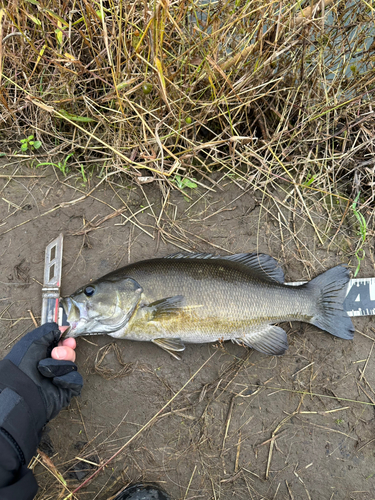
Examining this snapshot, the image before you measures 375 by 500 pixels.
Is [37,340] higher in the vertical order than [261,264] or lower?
lower

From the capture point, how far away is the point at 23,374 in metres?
2.69

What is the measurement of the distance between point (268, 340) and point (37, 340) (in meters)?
2.06

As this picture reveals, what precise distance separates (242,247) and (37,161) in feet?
7.67

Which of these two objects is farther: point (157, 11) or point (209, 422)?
point (209, 422)

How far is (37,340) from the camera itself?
2.79 metres

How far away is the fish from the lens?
2930 mm

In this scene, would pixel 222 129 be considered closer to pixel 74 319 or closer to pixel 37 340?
pixel 74 319

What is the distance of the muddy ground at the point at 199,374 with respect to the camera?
10.4ft

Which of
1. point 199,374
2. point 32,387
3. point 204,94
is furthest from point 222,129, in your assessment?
point 32,387

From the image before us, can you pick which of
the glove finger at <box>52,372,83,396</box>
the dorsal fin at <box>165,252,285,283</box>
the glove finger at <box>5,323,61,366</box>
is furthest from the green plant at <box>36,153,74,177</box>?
the glove finger at <box>52,372,83,396</box>

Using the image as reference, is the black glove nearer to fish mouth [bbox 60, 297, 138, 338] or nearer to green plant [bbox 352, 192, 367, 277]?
fish mouth [bbox 60, 297, 138, 338]

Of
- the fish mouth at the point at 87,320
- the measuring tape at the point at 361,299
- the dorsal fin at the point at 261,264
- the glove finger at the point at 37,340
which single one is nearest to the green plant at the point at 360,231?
the measuring tape at the point at 361,299

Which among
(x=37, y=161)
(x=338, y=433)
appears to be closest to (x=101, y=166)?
(x=37, y=161)

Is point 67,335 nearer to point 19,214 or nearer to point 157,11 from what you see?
point 19,214
